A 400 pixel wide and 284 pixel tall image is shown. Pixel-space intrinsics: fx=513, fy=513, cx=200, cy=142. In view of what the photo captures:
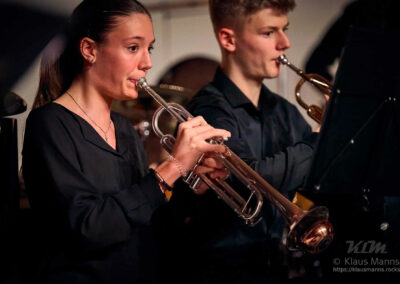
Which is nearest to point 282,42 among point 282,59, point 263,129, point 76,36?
point 282,59

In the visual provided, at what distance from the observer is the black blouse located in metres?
1.51

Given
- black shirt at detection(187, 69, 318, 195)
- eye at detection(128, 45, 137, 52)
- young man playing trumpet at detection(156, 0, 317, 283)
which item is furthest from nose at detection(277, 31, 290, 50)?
eye at detection(128, 45, 137, 52)

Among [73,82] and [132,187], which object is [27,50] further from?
[132,187]

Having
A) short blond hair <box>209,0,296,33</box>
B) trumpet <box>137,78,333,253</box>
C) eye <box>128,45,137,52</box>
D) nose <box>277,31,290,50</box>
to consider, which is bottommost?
trumpet <box>137,78,333,253</box>

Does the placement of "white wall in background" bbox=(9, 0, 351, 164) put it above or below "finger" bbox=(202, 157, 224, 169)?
above

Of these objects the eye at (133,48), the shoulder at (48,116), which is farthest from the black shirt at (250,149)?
the shoulder at (48,116)

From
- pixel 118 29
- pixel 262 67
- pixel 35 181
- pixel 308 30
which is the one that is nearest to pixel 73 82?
pixel 118 29

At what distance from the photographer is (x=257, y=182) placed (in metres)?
1.75

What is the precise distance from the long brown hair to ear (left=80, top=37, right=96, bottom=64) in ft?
0.05

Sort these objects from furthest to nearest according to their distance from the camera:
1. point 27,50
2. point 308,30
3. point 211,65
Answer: point 211,65, point 308,30, point 27,50

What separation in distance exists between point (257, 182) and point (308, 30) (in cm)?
231

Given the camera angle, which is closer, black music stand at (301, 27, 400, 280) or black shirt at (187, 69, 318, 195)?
black music stand at (301, 27, 400, 280)

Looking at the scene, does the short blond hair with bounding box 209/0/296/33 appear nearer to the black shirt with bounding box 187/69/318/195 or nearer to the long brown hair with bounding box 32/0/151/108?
the black shirt with bounding box 187/69/318/195

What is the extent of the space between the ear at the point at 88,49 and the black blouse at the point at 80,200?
190 mm
